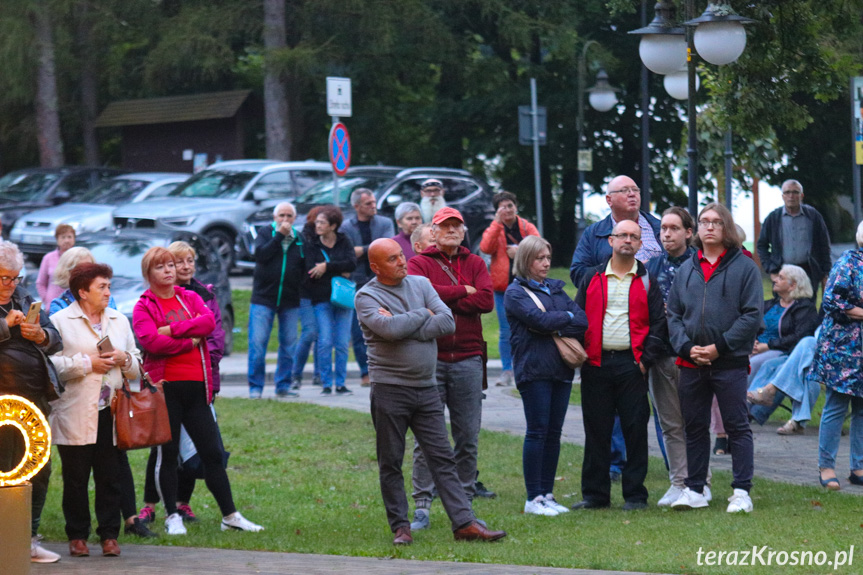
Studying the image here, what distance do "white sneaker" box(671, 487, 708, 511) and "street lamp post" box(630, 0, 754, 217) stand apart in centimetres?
391

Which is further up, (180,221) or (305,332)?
(180,221)

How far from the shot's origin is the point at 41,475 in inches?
312

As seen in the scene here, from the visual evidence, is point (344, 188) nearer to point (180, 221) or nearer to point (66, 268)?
point (180, 221)

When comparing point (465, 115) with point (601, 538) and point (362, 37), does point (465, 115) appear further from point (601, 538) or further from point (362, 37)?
point (601, 538)

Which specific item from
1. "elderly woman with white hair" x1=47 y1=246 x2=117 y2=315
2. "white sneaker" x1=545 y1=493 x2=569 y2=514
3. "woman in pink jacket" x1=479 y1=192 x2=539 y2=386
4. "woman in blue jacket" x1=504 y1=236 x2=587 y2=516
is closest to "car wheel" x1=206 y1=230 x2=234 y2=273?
"woman in pink jacket" x1=479 y1=192 x2=539 y2=386

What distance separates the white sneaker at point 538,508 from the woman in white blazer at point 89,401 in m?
2.74

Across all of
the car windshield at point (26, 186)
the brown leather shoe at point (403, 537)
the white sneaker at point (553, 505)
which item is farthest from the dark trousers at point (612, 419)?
the car windshield at point (26, 186)

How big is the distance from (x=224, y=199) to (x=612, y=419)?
17.1 m

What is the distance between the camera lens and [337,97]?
56.9ft

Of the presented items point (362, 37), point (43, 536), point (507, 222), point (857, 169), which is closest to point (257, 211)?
point (362, 37)

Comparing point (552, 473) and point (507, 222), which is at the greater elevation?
point (507, 222)

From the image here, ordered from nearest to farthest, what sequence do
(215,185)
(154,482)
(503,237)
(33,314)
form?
(33,314), (154,482), (503,237), (215,185)

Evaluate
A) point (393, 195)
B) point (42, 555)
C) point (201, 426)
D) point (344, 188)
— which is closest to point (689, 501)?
point (201, 426)

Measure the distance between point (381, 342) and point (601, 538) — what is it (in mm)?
1780
